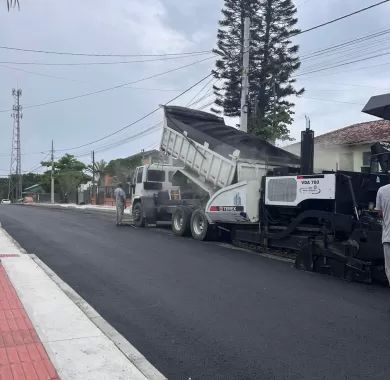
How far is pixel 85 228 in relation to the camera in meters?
18.2

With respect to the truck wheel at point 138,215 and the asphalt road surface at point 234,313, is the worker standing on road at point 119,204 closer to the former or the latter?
the truck wheel at point 138,215

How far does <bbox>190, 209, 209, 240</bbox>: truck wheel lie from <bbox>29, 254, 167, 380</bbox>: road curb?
6.55m

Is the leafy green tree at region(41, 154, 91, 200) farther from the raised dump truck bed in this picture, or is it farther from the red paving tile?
the red paving tile

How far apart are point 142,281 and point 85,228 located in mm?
10095

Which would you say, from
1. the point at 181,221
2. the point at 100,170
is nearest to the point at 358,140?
the point at 181,221

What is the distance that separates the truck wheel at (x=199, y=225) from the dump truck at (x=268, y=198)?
0.03 meters

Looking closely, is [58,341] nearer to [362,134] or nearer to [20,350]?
[20,350]

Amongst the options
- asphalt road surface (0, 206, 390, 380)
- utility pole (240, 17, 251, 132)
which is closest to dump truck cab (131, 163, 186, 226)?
utility pole (240, 17, 251, 132)

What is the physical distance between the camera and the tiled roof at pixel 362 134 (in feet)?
77.2

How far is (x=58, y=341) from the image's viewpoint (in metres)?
5.14

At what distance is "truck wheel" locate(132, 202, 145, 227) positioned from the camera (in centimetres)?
1905

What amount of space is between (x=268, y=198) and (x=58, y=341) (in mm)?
7214

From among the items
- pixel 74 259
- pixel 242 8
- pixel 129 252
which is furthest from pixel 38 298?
pixel 242 8

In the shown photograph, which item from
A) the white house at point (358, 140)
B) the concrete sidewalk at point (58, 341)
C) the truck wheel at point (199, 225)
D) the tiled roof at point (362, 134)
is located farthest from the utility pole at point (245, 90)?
the concrete sidewalk at point (58, 341)
